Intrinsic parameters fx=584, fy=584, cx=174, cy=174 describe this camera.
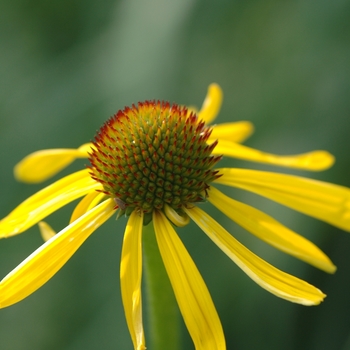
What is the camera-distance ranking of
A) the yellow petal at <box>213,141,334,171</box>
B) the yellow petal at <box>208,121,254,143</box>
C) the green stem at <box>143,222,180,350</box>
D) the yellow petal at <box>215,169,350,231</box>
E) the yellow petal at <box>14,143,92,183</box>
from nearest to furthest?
the green stem at <box>143,222,180,350</box> → the yellow petal at <box>215,169,350,231</box> → the yellow petal at <box>213,141,334,171</box> → the yellow petal at <box>14,143,92,183</box> → the yellow petal at <box>208,121,254,143</box>

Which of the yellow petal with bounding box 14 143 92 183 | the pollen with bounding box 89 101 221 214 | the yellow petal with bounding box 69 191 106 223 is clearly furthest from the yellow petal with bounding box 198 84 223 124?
the yellow petal with bounding box 69 191 106 223

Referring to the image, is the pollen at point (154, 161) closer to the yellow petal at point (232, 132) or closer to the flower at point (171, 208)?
the flower at point (171, 208)

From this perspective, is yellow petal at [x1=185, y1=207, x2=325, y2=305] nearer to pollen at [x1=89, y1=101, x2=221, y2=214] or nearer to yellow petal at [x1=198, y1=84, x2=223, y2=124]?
pollen at [x1=89, y1=101, x2=221, y2=214]

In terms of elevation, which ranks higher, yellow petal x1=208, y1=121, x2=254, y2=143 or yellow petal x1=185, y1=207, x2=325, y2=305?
yellow petal x1=208, y1=121, x2=254, y2=143

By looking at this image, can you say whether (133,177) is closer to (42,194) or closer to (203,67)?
(42,194)

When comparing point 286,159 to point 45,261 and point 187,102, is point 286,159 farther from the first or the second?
point 187,102

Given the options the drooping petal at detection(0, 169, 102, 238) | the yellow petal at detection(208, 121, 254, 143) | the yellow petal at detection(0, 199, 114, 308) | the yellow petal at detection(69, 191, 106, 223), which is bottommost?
the yellow petal at detection(0, 199, 114, 308)

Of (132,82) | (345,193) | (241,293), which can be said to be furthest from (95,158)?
(132,82)
